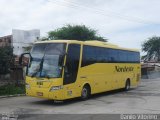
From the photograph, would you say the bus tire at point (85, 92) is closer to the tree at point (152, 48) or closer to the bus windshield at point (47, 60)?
the bus windshield at point (47, 60)

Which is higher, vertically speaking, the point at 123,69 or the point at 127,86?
the point at 123,69

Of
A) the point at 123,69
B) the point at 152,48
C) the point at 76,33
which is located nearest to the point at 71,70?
the point at 123,69

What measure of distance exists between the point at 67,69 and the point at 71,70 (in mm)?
422

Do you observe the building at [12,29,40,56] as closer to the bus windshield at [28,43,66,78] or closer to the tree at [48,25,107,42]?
the tree at [48,25,107,42]

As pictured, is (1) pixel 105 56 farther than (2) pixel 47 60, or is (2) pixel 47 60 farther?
(1) pixel 105 56

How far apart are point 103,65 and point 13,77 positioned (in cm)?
1209

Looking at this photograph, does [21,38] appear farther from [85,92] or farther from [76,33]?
[85,92]

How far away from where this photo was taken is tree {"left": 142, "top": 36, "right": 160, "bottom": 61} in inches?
3420

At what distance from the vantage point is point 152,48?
87.5 meters

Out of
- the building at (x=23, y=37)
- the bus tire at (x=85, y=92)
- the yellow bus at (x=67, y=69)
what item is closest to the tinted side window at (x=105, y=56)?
the yellow bus at (x=67, y=69)

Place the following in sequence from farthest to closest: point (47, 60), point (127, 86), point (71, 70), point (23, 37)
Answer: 1. point (23, 37)
2. point (127, 86)
3. point (71, 70)
4. point (47, 60)

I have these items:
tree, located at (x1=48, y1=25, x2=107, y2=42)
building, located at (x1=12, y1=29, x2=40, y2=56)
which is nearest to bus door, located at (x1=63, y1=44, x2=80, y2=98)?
tree, located at (x1=48, y1=25, x2=107, y2=42)

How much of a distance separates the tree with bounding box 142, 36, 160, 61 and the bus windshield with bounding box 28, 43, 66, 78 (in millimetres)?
71102

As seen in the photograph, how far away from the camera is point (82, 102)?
1830 cm
